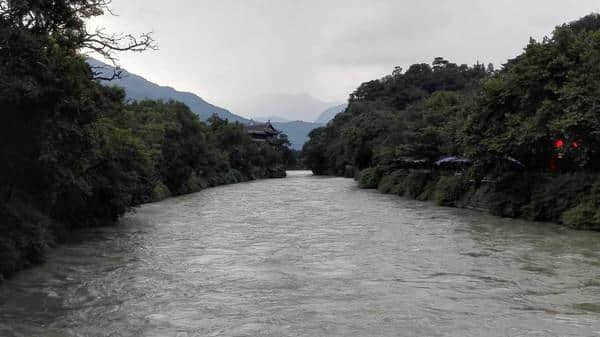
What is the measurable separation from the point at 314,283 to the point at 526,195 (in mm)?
14477

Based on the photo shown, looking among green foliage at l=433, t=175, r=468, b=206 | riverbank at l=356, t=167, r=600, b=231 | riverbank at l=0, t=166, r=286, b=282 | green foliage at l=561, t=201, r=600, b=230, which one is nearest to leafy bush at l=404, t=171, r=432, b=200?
riverbank at l=356, t=167, r=600, b=231

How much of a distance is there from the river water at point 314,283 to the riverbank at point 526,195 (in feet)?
2.92

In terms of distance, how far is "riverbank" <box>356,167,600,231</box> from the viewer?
58.6 ft

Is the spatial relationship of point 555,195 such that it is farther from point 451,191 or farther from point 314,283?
point 314,283

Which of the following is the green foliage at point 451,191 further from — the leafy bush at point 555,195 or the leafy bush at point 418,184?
the leafy bush at point 555,195

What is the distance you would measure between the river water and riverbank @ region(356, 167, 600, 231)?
89 centimetres

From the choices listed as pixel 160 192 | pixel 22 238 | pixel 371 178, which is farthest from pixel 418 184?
pixel 22 238

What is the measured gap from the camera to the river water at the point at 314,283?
25.0ft

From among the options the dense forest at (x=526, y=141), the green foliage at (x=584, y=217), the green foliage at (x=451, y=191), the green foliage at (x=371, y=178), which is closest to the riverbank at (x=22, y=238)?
the dense forest at (x=526, y=141)

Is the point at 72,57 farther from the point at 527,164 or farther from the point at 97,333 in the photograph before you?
the point at 527,164

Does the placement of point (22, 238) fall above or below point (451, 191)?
below

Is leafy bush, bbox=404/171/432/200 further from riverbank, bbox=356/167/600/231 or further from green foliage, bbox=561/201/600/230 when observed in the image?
green foliage, bbox=561/201/600/230

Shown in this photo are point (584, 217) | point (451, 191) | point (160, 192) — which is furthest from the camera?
point (160, 192)

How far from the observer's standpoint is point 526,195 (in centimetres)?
2170
